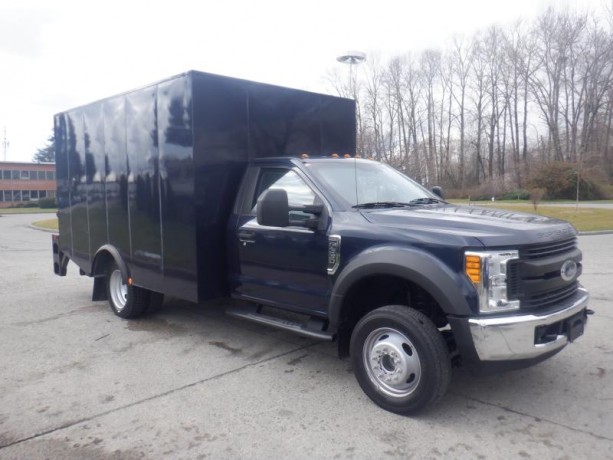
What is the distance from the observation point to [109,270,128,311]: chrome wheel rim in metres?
6.95

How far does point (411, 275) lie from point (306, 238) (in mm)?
1173

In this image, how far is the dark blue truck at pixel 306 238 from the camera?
3637 millimetres

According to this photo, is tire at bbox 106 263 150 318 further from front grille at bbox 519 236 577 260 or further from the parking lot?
front grille at bbox 519 236 577 260

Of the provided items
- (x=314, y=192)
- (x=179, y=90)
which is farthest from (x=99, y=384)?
(x=179, y=90)

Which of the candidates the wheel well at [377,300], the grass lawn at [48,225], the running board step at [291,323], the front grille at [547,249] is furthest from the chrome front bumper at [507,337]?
the grass lawn at [48,225]

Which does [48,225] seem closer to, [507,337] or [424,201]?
[424,201]

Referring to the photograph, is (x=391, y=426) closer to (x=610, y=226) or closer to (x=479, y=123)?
(x=610, y=226)

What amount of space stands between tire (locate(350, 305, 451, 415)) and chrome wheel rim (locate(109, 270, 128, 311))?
3977mm

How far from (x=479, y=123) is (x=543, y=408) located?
188 feet

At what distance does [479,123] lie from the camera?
56875 millimetres

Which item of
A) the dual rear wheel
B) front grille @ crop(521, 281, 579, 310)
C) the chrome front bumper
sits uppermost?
front grille @ crop(521, 281, 579, 310)

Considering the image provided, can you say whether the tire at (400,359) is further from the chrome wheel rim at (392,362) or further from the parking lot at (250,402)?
the parking lot at (250,402)

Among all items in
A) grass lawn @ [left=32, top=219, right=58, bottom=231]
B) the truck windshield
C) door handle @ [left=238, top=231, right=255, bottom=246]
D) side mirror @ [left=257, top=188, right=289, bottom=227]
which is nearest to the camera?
side mirror @ [left=257, top=188, right=289, bottom=227]

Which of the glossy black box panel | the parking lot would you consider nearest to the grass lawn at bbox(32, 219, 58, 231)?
the glossy black box panel
